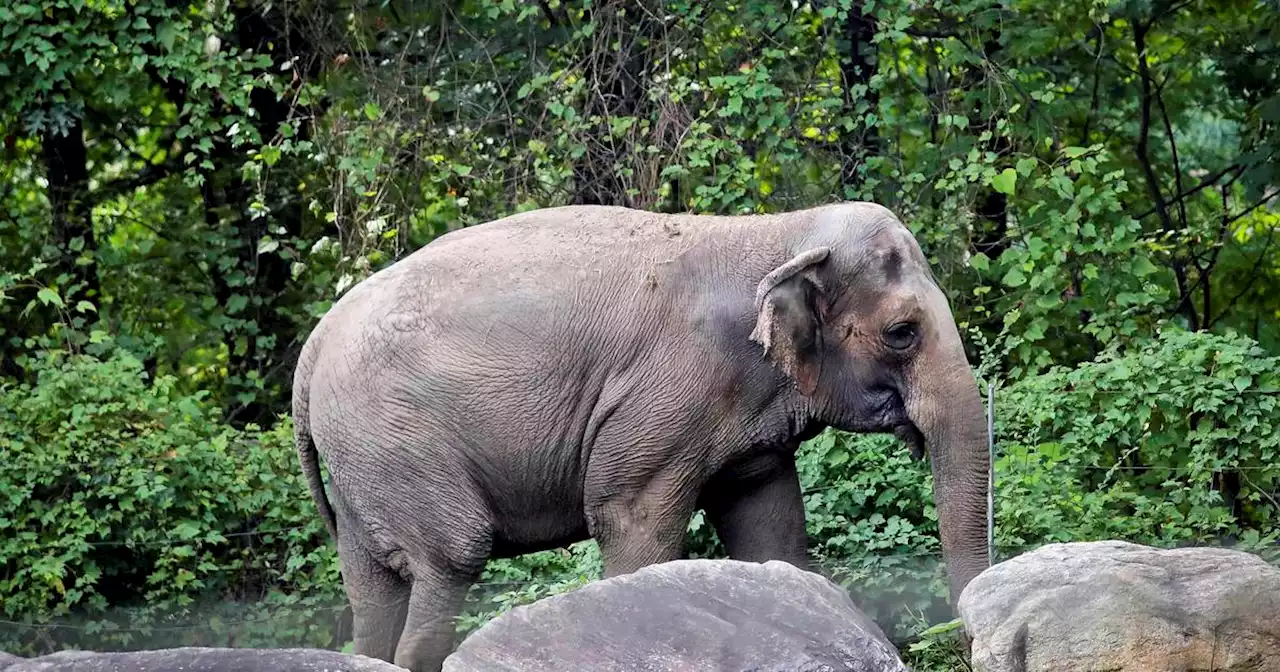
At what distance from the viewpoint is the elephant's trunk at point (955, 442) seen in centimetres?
687

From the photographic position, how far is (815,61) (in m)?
12.1

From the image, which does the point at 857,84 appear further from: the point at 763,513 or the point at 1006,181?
the point at 763,513

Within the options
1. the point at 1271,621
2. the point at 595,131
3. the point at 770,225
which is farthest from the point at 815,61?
the point at 1271,621

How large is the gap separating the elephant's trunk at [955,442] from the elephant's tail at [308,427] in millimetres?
2363

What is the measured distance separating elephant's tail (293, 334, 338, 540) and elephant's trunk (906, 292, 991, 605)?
2.36 metres

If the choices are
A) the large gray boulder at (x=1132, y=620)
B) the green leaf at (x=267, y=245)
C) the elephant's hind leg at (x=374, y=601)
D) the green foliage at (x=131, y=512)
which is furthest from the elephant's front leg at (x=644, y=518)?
the green leaf at (x=267, y=245)

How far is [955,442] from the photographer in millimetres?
6863

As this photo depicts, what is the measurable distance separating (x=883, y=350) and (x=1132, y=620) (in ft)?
5.18

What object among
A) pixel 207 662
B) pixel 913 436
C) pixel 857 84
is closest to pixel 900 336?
pixel 913 436

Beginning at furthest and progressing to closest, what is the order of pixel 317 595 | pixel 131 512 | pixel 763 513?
pixel 131 512 → pixel 317 595 → pixel 763 513

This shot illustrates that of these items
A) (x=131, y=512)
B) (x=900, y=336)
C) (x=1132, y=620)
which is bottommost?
(x=131, y=512)

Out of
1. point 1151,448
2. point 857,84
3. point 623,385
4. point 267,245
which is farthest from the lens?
point 267,245

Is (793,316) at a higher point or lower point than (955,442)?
higher

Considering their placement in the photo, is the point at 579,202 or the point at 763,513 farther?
the point at 579,202
